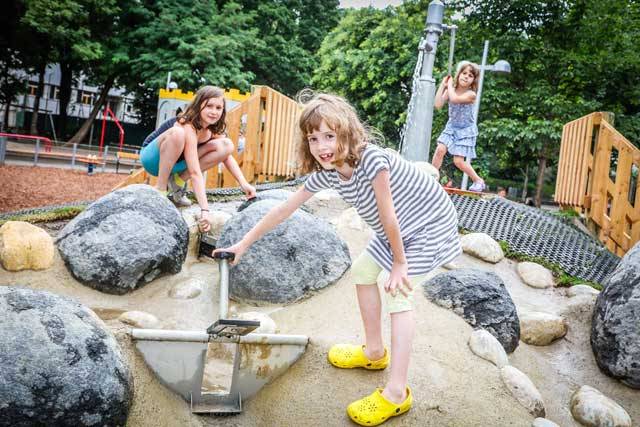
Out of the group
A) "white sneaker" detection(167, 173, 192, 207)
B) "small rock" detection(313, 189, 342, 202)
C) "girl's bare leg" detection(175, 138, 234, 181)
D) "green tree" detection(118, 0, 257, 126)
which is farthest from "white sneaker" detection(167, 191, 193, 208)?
"green tree" detection(118, 0, 257, 126)

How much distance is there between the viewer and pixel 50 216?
4.88 m

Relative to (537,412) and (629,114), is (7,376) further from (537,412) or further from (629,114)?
(629,114)

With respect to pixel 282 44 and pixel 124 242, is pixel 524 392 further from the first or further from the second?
pixel 282 44

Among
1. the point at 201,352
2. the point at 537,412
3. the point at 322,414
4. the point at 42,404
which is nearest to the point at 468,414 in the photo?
the point at 537,412

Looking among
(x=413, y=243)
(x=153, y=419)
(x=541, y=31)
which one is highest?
(x=541, y=31)

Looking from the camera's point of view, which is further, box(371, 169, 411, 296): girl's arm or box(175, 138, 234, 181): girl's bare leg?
box(175, 138, 234, 181): girl's bare leg

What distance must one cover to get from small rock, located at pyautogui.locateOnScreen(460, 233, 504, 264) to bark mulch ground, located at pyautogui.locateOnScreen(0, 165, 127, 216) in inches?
310

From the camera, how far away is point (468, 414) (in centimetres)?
278

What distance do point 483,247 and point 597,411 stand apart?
1945 millimetres

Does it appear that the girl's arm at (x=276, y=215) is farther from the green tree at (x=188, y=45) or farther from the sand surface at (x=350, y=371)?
the green tree at (x=188, y=45)

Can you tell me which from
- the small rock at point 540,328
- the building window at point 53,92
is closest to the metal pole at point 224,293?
the small rock at point 540,328

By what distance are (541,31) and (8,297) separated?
13.7m

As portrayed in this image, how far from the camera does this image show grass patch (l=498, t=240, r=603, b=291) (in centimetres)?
470

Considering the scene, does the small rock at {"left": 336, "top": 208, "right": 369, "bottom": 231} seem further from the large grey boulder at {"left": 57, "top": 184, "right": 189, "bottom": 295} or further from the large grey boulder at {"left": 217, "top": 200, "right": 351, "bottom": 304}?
the large grey boulder at {"left": 57, "top": 184, "right": 189, "bottom": 295}
